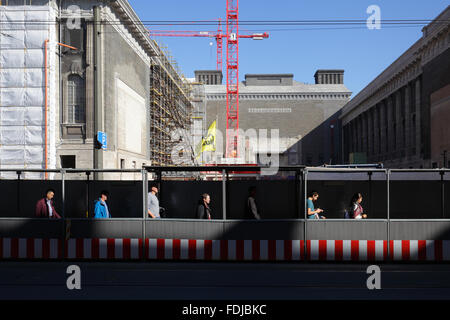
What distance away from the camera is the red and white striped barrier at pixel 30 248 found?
11211 millimetres

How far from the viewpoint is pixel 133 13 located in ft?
147

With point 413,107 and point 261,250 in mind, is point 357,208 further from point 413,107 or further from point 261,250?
point 413,107

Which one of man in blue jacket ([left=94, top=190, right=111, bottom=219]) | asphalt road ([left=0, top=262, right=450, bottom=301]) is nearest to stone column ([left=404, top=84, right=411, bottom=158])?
asphalt road ([left=0, top=262, right=450, bottom=301])

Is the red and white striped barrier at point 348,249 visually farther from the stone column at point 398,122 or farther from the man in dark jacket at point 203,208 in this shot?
the stone column at point 398,122

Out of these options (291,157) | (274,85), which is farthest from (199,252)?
(274,85)

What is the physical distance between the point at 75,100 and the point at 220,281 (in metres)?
30.9

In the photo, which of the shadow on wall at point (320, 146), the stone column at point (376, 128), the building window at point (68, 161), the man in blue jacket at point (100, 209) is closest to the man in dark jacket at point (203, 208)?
the man in blue jacket at point (100, 209)

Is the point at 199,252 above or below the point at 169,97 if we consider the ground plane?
below

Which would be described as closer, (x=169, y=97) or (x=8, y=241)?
(x=8, y=241)

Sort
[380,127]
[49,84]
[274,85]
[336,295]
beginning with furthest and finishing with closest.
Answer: [274,85] < [380,127] < [49,84] < [336,295]

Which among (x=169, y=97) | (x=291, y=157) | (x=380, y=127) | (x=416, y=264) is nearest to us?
(x=416, y=264)

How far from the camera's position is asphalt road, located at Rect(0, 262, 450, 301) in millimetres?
8508
